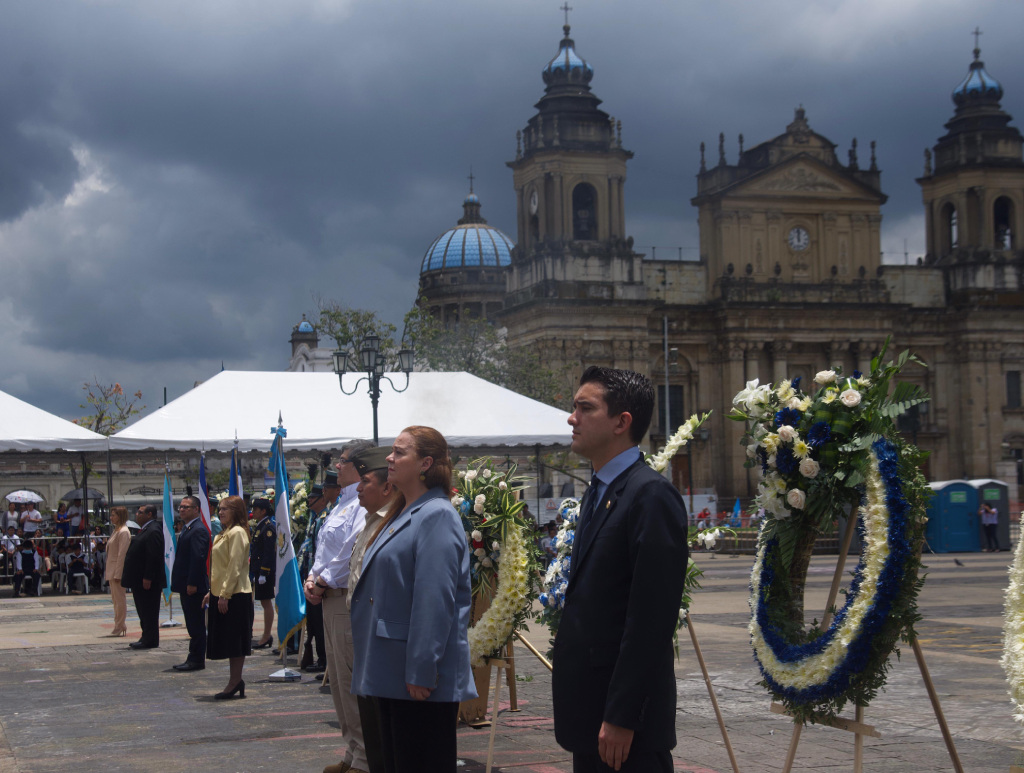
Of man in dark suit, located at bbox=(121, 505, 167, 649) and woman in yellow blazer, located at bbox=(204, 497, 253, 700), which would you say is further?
man in dark suit, located at bbox=(121, 505, 167, 649)

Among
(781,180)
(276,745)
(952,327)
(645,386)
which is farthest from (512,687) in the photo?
(952,327)

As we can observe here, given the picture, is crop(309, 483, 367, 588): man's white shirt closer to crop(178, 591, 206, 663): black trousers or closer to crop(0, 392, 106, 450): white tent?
crop(178, 591, 206, 663): black trousers

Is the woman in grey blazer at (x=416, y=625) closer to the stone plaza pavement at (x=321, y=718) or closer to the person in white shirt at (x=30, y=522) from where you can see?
the stone plaza pavement at (x=321, y=718)

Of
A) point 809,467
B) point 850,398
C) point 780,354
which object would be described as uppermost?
point 780,354

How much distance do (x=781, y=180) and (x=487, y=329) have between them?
17.9 meters

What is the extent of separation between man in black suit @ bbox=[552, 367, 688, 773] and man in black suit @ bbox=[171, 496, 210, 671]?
876 cm

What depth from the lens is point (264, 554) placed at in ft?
47.0

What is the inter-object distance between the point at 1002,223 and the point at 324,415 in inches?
2126

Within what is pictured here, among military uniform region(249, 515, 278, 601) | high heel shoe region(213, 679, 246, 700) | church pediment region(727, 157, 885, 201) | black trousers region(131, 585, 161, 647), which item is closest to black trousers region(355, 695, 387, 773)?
high heel shoe region(213, 679, 246, 700)

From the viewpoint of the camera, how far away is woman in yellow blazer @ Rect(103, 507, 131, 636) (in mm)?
16375

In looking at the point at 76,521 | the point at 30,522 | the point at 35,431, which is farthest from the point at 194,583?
the point at 76,521

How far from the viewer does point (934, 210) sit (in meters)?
68.5

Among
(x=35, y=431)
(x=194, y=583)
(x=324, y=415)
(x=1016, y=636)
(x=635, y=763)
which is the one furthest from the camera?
(x=324, y=415)

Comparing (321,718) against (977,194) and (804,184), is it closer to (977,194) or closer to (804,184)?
(804,184)
